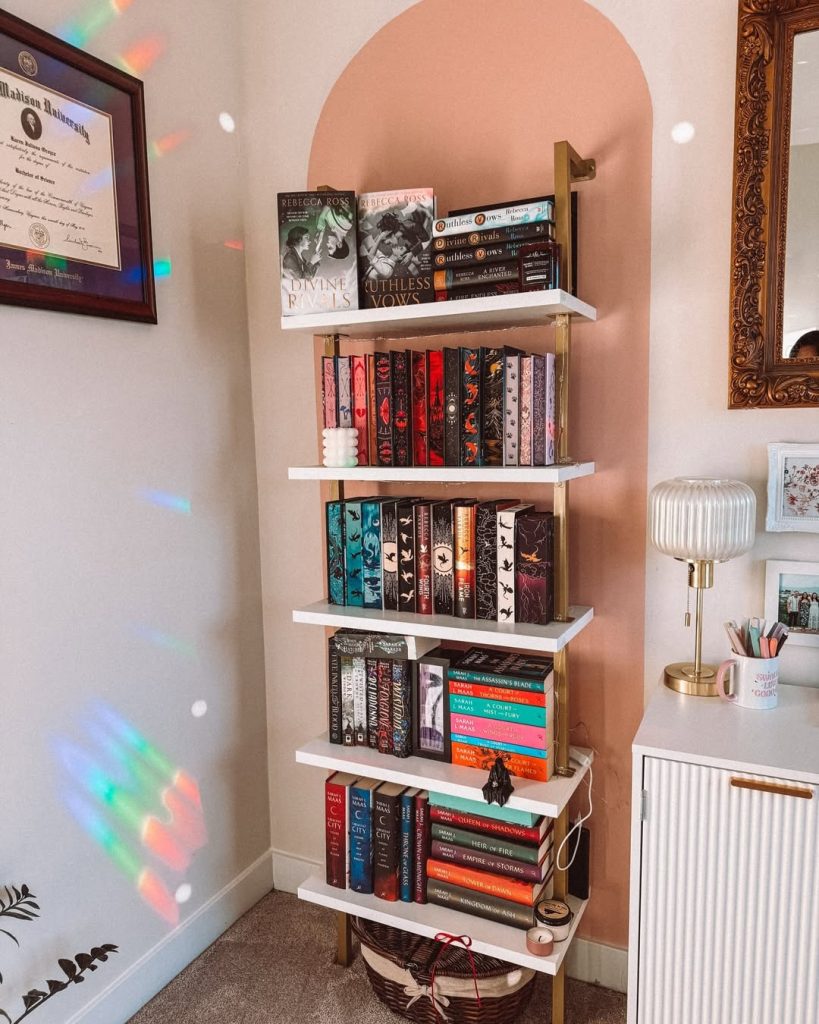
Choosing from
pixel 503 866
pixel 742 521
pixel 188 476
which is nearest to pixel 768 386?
pixel 742 521

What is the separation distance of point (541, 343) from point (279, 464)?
0.80 metres

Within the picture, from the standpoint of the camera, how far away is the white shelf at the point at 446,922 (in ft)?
5.09

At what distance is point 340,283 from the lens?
168 cm

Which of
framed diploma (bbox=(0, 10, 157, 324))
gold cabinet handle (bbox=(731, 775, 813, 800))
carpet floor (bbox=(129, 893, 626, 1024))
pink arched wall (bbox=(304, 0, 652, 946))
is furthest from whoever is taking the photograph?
carpet floor (bbox=(129, 893, 626, 1024))

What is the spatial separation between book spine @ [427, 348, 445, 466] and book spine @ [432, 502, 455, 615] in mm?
111

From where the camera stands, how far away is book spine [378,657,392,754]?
1.74 metres

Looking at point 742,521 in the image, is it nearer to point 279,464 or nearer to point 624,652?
point 624,652

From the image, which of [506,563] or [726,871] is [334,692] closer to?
[506,563]

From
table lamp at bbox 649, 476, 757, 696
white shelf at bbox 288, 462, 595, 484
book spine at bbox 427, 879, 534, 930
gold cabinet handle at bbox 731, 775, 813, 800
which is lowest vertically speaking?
book spine at bbox 427, 879, 534, 930

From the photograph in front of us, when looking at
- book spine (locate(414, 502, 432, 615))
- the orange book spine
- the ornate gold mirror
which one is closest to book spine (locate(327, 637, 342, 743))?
book spine (locate(414, 502, 432, 615))

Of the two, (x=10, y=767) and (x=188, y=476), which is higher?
(x=188, y=476)

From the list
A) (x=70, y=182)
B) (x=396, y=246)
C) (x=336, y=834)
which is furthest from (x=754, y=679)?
(x=70, y=182)

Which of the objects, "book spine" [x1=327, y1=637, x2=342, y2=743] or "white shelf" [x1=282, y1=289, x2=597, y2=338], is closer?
"white shelf" [x1=282, y1=289, x2=597, y2=338]

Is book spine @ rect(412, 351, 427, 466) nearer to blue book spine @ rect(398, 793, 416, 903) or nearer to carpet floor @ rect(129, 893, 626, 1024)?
blue book spine @ rect(398, 793, 416, 903)
